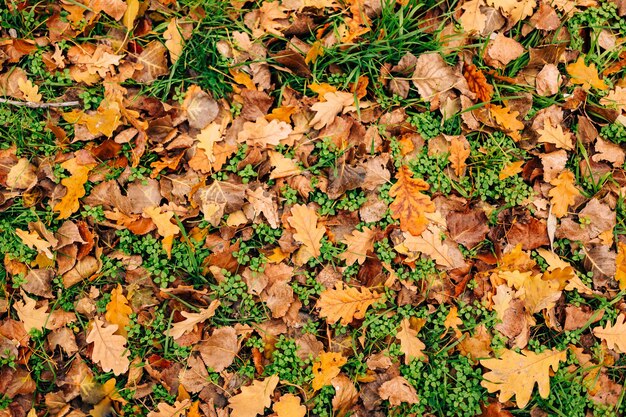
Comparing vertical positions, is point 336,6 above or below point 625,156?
above

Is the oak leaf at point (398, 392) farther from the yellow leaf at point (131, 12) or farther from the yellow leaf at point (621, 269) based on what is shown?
the yellow leaf at point (131, 12)

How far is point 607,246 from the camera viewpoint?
285cm

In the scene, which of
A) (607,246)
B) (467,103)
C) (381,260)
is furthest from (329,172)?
(607,246)

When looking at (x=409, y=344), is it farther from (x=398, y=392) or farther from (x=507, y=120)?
(x=507, y=120)

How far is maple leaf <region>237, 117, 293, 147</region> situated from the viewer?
2.84 metres

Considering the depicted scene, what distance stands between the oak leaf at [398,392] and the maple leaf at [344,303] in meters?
0.37

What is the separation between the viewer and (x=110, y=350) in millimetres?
2699

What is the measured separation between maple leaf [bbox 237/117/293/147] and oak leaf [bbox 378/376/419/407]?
4.53ft

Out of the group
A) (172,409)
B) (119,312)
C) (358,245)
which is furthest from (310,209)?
(172,409)

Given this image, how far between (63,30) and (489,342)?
286 centimetres

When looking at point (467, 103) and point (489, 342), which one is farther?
point (467, 103)

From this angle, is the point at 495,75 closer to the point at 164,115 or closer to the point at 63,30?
the point at 164,115

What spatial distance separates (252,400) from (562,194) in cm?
198

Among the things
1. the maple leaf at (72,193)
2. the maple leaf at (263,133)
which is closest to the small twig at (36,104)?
the maple leaf at (72,193)
